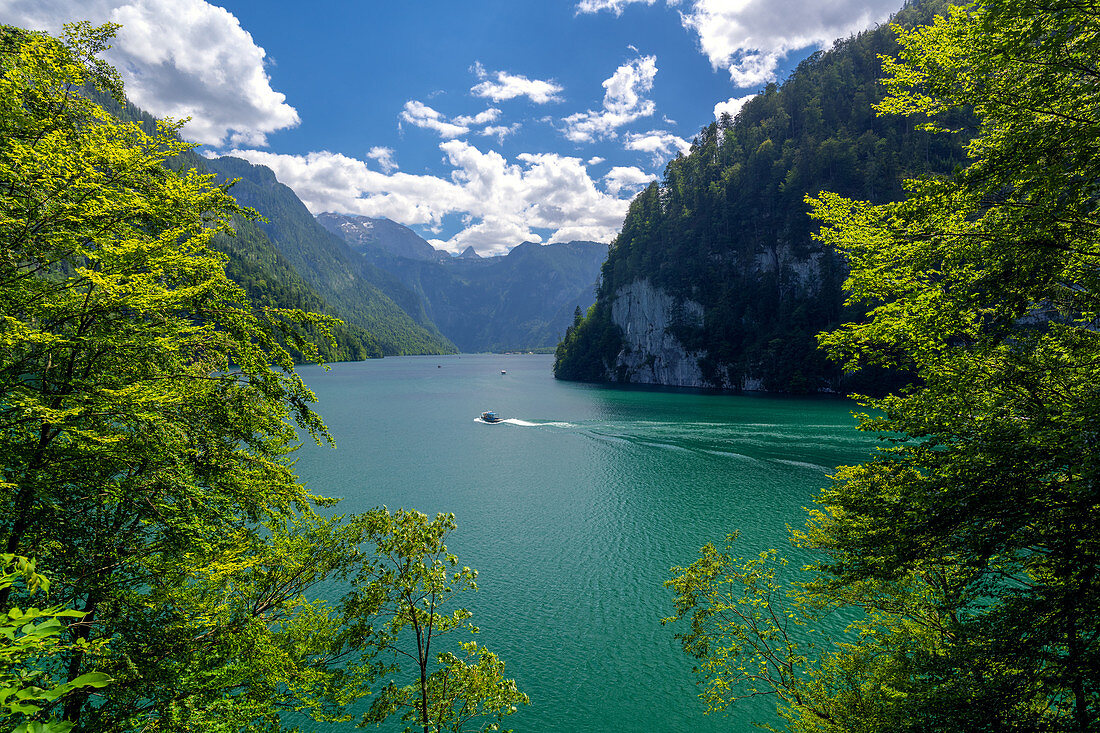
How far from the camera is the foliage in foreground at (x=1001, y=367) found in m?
6.97

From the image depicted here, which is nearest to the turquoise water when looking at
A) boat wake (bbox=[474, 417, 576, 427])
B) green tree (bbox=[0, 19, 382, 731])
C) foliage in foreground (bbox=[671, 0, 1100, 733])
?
boat wake (bbox=[474, 417, 576, 427])

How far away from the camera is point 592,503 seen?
41344 millimetres

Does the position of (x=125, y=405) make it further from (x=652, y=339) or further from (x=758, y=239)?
(x=758, y=239)

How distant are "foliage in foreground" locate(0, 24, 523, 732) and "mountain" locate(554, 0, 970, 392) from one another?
11087 centimetres

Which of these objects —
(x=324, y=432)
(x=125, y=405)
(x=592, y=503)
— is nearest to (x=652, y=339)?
(x=592, y=503)

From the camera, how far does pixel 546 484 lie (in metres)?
46.6

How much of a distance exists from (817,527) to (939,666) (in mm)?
11987

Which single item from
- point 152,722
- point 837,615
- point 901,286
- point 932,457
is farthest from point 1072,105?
point 837,615

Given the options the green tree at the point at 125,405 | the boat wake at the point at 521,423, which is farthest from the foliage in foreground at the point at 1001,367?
the boat wake at the point at 521,423

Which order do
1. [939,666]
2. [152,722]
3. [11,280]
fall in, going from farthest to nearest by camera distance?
[152,722]
[11,280]
[939,666]

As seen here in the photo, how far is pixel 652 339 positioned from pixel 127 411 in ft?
447

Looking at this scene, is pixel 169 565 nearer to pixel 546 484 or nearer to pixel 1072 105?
pixel 1072 105

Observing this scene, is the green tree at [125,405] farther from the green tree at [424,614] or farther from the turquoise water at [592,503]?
the turquoise water at [592,503]

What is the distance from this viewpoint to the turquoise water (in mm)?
19516
